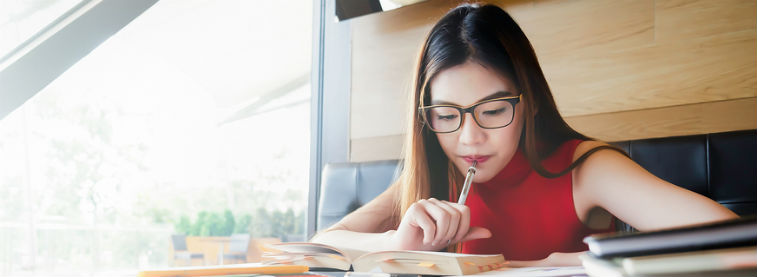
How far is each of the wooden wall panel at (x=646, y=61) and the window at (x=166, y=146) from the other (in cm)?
107

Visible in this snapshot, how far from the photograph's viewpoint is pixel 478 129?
1011 millimetres

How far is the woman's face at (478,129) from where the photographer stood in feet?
3.28

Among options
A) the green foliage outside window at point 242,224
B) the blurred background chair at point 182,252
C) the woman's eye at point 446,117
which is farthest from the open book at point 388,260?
the blurred background chair at point 182,252

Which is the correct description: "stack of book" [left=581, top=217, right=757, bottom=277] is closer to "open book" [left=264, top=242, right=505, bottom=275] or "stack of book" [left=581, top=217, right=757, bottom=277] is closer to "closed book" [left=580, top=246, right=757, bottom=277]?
"closed book" [left=580, top=246, right=757, bottom=277]

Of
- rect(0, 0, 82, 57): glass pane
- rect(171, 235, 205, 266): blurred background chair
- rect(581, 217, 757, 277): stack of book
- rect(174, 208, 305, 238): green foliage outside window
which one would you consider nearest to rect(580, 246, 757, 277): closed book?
rect(581, 217, 757, 277): stack of book

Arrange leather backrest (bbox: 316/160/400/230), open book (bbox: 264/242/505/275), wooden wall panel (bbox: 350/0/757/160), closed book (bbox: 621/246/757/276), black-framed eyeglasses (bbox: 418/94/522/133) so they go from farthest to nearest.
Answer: leather backrest (bbox: 316/160/400/230) < black-framed eyeglasses (bbox: 418/94/522/133) < wooden wall panel (bbox: 350/0/757/160) < open book (bbox: 264/242/505/275) < closed book (bbox: 621/246/757/276)

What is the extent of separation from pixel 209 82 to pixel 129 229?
0.77 meters

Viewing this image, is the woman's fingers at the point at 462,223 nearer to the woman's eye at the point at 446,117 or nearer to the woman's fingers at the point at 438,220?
the woman's fingers at the point at 438,220

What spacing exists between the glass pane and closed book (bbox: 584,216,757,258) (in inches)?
49.6

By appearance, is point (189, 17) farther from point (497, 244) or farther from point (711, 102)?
point (711, 102)

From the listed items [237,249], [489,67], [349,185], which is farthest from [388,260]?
[237,249]

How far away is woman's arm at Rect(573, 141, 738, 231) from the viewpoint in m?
0.79

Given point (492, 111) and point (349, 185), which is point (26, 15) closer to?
point (349, 185)

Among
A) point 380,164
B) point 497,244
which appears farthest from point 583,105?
point 380,164
